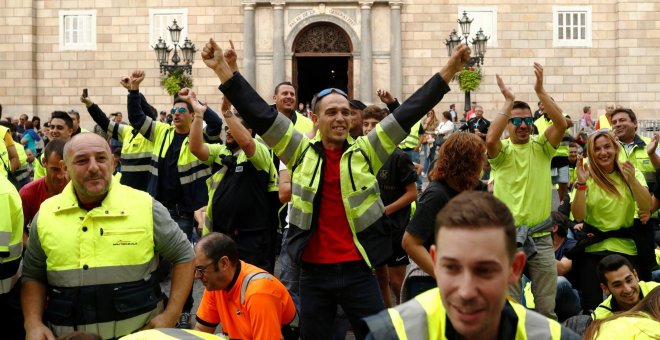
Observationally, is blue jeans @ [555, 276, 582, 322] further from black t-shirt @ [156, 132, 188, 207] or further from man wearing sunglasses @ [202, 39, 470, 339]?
black t-shirt @ [156, 132, 188, 207]

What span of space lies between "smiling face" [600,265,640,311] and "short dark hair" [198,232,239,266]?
301 cm

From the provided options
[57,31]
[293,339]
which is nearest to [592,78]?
[57,31]

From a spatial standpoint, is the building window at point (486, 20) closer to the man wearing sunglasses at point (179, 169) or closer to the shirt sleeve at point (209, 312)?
the man wearing sunglasses at point (179, 169)

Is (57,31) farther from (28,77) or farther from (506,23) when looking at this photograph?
(506,23)

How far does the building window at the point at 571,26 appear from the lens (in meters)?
28.8

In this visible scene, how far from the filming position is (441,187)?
5215mm

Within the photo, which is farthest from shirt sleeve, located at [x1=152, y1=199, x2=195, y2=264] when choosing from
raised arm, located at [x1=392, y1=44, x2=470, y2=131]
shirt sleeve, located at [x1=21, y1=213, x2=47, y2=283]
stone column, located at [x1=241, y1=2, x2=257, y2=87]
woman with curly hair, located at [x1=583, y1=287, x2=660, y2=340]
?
stone column, located at [x1=241, y1=2, x2=257, y2=87]

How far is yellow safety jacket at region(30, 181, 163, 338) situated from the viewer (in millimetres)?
4480

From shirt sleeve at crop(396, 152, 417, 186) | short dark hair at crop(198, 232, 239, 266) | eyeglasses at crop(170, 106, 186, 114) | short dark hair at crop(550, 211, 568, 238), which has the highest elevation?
eyeglasses at crop(170, 106, 186, 114)

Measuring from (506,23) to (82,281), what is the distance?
25.9 meters

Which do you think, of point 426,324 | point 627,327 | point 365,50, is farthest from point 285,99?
point 365,50

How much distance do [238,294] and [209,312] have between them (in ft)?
1.20

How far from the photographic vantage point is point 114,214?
15.0ft

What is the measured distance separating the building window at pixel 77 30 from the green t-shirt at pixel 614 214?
2464 cm
